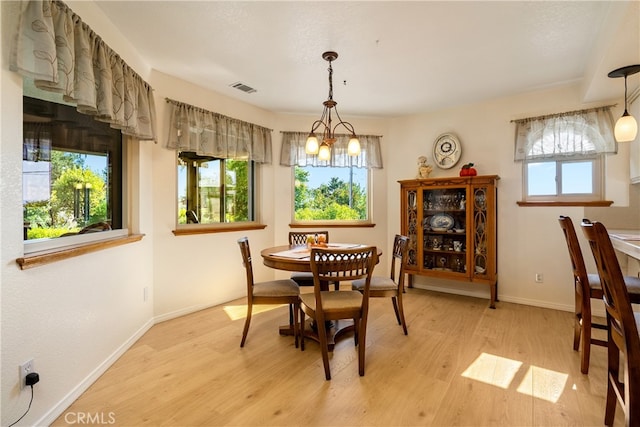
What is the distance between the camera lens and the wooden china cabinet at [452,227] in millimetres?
3426

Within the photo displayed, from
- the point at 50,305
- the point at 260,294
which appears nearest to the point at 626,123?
the point at 260,294

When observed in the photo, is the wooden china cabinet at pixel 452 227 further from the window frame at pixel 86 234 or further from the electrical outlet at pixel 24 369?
the electrical outlet at pixel 24 369

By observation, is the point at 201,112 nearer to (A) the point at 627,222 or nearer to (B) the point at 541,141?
(B) the point at 541,141

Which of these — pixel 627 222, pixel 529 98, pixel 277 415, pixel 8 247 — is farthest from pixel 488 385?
pixel 529 98

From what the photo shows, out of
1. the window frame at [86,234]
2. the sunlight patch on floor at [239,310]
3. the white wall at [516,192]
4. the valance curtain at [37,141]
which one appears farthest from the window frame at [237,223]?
the white wall at [516,192]

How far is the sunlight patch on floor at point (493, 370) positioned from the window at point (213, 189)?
295cm

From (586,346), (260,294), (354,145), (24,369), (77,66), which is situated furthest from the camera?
(354,145)

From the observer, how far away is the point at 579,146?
316 centimetres

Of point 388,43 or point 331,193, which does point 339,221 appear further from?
point 388,43

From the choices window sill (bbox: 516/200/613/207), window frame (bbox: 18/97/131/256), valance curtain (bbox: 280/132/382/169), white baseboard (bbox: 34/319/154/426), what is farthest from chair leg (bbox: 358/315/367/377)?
window sill (bbox: 516/200/613/207)

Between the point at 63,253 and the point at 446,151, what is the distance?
4013 mm

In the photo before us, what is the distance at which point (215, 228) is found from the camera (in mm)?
3465

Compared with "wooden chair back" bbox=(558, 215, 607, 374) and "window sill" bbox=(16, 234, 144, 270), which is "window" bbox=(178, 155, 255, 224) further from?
"wooden chair back" bbox=(558, 215, 607, 374)

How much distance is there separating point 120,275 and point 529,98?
14.9ft
